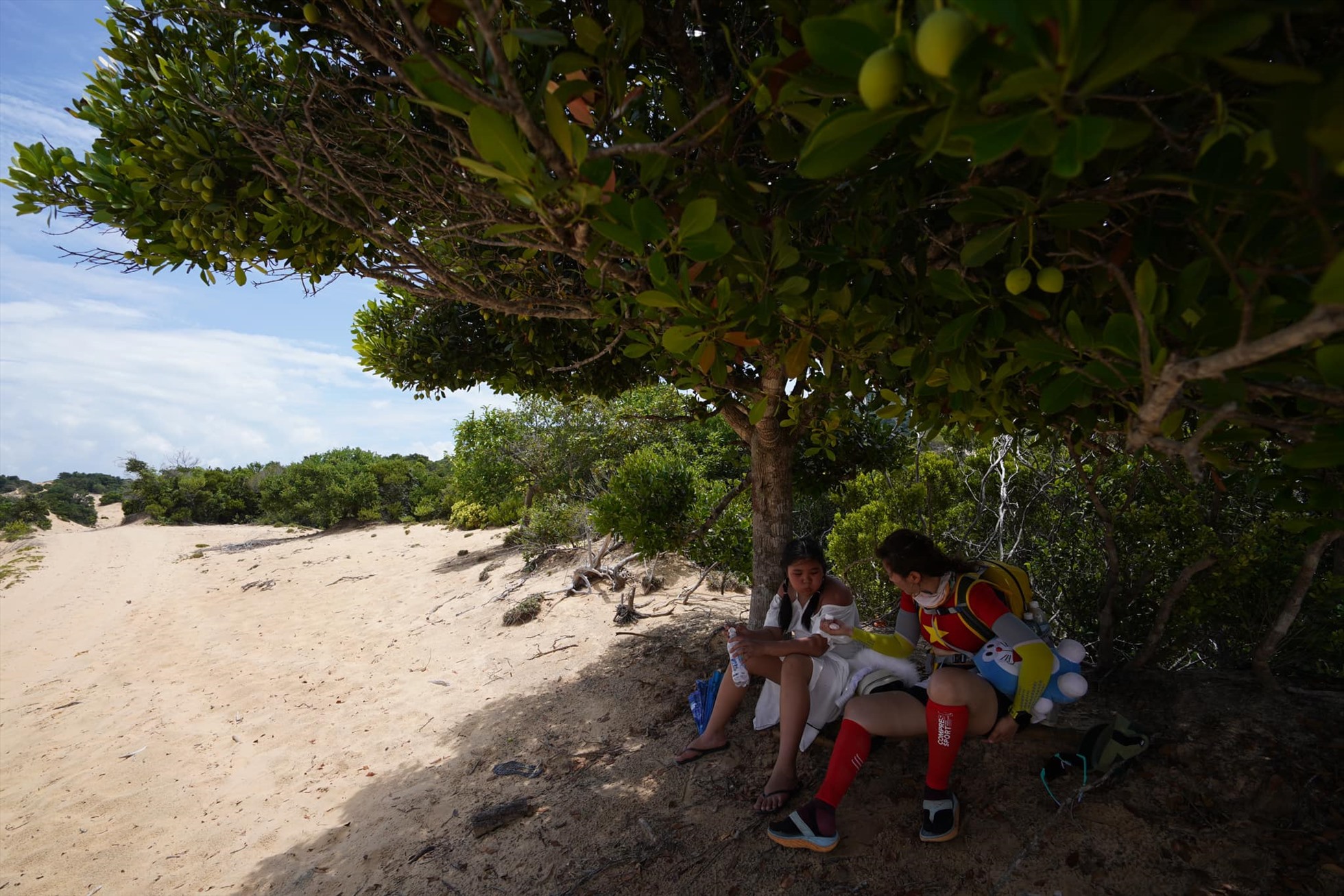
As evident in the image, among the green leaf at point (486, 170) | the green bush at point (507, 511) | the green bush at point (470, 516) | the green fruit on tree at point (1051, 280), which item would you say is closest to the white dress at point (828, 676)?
the green fruit on tree at point (1051, 280)

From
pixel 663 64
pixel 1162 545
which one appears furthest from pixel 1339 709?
pixel 663 64

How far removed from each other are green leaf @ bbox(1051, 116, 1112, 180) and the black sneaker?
8.36 ft

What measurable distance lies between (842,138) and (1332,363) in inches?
31.6

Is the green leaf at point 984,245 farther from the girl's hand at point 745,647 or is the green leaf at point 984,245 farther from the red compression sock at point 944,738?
the girl's hand at point 745,647

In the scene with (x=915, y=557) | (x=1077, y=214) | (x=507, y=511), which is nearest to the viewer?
(x=1077, y=214)

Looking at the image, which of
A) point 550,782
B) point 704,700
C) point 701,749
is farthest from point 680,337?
point 550,782

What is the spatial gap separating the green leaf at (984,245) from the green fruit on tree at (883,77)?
2.10 ft

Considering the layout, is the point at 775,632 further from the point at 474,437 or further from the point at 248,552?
the point at 248,552

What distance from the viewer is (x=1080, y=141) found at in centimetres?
70

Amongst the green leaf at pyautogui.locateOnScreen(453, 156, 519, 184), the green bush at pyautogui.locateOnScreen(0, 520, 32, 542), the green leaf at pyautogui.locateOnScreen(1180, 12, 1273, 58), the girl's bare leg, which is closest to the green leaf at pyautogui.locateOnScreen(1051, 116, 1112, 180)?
the green leaf at pyautogui.locateOnScreen(1180, 12, 1273, 58)

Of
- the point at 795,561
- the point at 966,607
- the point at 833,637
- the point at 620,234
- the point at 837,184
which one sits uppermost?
the point at 837,184

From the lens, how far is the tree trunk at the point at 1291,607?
8.21 feet

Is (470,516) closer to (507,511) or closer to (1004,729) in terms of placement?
(507,511)

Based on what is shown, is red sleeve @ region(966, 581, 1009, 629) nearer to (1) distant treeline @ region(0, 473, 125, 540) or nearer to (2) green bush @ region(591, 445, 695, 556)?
(2) green bush @ region(591, 445, 695, 556)
